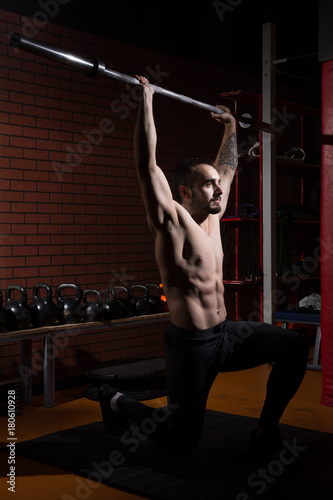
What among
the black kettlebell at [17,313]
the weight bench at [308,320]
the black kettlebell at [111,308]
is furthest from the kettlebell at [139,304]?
the weight bench at [308,320]

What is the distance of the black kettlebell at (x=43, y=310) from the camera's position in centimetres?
450

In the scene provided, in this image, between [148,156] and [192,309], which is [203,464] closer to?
[192,309]

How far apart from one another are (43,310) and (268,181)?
2.50m

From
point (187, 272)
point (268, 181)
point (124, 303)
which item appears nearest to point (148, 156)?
point (187, 272)

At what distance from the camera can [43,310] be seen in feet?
14.8

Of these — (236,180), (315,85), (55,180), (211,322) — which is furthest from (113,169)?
(315,85)

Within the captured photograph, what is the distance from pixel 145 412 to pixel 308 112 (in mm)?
4948

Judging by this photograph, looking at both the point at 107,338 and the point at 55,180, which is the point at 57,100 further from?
the point at 107,338

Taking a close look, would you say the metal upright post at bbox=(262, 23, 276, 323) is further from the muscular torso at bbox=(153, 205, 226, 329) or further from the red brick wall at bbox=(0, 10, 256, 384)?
the muscular torso at bbox=(153, 205, 226, 329)

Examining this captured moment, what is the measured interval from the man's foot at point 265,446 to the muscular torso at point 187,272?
2.09ft

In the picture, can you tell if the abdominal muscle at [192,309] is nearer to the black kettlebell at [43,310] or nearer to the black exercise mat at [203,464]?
the black exercise mat at [203,464]

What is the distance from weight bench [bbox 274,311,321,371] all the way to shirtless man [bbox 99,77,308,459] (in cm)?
263

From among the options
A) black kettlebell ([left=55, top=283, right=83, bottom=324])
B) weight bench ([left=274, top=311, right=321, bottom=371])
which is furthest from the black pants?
weight bench ([left=274, top=311, right=321, bottom=371])

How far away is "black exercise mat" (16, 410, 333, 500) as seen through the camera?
2.88 metres
